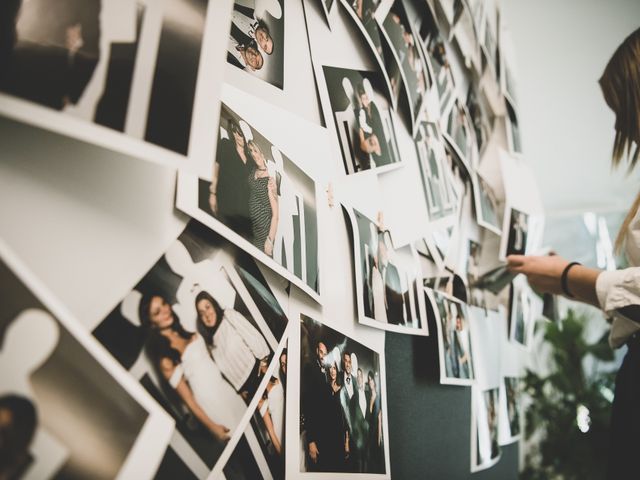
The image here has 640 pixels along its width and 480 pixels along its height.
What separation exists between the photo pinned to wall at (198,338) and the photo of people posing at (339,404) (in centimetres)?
10

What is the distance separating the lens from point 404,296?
2.60 feet

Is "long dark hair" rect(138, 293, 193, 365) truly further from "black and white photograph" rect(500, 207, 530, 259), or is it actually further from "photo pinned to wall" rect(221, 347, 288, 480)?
"black and white photograph" rect(500, 207, 530, 259)

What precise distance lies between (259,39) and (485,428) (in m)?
1.16

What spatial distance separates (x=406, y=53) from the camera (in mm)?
A: 942

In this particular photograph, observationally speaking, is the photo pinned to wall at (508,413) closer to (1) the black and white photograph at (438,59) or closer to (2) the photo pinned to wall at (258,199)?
(1) the black and white photograph at (438,59)

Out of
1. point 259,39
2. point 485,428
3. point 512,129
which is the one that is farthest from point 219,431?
point 512,129

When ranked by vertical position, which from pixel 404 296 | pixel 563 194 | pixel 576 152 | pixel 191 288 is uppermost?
pixel 191 288

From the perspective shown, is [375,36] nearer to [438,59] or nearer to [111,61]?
[438,59]

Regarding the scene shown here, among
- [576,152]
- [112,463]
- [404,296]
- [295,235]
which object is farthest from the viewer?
[576,152]

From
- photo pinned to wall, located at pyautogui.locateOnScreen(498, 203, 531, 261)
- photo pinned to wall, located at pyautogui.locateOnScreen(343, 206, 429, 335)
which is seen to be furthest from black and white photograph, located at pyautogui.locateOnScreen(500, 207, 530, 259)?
photo pinned to wall, located at pyautogui.locateOnScreen(343, 206, 429, 335)

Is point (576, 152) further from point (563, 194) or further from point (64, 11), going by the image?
point (64, 11)

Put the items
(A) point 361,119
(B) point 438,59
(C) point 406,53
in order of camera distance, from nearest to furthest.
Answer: (A) point 361,119, (C) point 406,53, (B) point 438,59

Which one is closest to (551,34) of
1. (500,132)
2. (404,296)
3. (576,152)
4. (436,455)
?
(500,132)

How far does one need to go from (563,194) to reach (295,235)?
394cm
